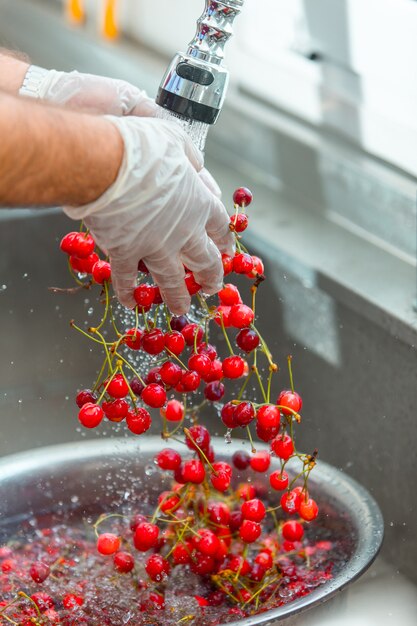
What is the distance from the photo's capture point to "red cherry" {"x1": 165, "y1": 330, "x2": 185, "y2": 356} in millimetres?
1039

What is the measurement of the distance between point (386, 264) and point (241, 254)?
1.81ft

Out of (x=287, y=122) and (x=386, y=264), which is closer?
(x=386, y=264)

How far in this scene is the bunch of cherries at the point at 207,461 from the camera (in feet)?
3.47

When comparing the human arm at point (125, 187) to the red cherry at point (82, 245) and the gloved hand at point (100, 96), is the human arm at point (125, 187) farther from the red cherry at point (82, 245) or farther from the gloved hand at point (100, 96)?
the gloved hand at point (100, 96)

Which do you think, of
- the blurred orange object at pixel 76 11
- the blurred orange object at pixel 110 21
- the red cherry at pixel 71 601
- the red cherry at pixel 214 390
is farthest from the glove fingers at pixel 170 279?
the blurred orange object at pixel 76 11

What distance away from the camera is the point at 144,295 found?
1063 millimetres

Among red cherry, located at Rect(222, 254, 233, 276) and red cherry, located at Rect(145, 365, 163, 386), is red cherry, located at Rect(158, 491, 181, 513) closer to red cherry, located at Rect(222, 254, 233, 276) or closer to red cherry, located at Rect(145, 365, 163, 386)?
red cherry, located at Rect(145, 365, 163, 386)

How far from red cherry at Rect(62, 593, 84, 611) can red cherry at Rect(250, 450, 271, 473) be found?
25cm

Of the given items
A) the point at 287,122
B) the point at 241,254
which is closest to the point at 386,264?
the point at 287,122

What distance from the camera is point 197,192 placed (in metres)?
1.03

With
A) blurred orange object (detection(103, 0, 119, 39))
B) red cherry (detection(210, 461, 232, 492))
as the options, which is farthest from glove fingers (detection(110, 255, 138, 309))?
blurred orange object (detection(103, 0, 119, 39))

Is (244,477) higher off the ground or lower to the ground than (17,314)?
higher

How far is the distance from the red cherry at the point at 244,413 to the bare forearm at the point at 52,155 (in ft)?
0.86

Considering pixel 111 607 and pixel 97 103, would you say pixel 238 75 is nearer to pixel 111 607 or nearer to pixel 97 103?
pixel 97 103
